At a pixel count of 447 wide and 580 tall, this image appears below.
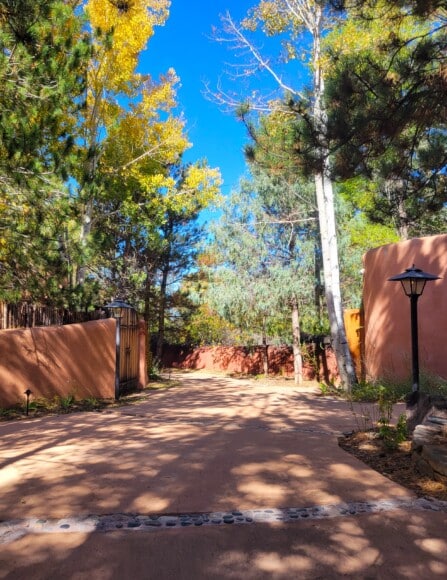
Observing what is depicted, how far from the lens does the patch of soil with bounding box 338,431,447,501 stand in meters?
3.52

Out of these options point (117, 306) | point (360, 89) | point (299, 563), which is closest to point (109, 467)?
point (299, 563)

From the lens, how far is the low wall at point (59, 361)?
28.5 feet

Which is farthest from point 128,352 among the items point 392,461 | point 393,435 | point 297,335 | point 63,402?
point 392,461

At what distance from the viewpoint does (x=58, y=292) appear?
907 centimetres

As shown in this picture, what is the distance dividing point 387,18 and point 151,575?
18.9 feet

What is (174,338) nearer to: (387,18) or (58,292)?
(58,292)

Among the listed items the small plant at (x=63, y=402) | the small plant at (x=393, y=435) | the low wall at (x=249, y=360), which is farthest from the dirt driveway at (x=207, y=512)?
the low wall at (x=249, y=360)

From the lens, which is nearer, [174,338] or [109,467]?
[109,467]

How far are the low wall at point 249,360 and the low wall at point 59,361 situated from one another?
9.55 meters

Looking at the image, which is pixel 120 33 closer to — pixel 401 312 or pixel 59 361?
pixel 59 361

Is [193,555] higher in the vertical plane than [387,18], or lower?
lower

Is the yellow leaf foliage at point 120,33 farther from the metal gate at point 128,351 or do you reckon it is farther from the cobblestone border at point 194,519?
the cobblestone border at point 194,519

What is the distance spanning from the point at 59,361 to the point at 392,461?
22.6 feet

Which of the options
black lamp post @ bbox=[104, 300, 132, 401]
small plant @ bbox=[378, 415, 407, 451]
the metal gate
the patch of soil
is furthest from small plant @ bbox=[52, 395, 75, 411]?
small plant @ bbox=[378, 415, 407, 451]
